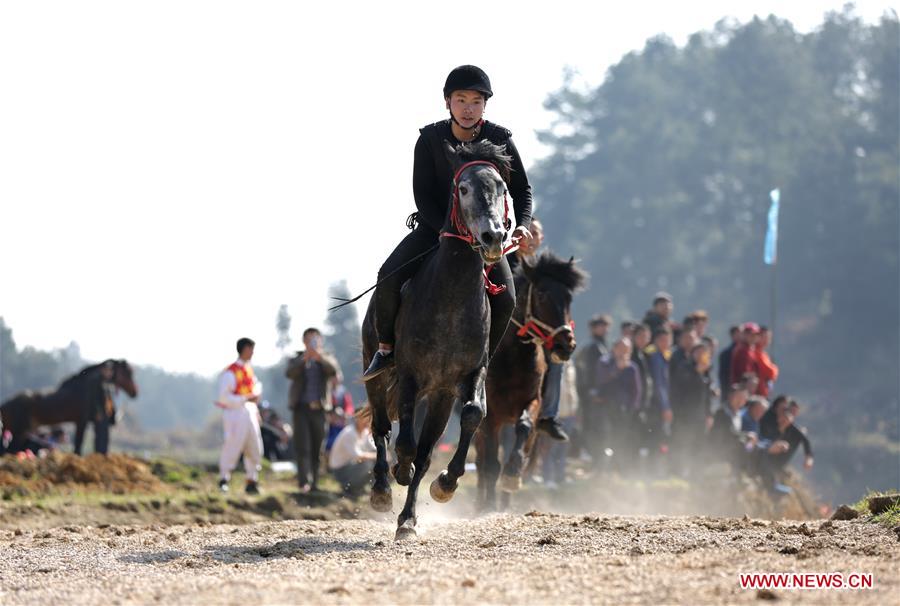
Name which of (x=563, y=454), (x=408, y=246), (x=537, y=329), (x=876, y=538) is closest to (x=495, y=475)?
(x=537, y=329)

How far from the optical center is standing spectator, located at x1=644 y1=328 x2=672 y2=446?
22.9 metres

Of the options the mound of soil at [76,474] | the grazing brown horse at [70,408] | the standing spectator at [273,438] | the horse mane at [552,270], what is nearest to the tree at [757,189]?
the standing spectator at [273,438]

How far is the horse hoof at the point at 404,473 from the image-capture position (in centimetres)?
1129

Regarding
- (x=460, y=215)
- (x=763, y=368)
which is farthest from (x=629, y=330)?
(x=460, y=215)

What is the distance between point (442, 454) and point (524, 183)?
17.2m

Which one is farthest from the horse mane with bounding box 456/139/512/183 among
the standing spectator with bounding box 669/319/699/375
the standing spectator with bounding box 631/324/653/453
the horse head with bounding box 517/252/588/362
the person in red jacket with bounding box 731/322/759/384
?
the person in red jacket with bounding box 731/322/759/384

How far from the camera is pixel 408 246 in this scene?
457 inches

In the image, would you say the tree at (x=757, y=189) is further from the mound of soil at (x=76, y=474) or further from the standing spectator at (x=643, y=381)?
the mound of soil at (x=76, y=474)

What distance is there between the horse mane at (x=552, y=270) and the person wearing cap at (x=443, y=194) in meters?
3.25

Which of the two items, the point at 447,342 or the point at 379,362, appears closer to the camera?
the point at 447,342

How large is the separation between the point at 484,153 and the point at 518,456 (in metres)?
4.43

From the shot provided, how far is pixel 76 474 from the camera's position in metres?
21.0

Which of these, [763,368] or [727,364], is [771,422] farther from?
[727,364]

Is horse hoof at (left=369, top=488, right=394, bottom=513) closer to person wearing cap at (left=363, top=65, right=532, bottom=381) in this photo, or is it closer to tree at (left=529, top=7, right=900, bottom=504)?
person wearing cap at (left=363, top=65, right=532, bottom=381)
